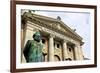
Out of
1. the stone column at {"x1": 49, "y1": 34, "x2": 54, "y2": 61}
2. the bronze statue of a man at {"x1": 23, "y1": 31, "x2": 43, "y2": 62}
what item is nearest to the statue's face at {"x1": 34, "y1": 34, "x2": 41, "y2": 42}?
the bronze statue of a man at {"x1": 23, "y1": 31, "x2": 43, "y2": 62}

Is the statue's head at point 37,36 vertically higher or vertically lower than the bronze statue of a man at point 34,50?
higher

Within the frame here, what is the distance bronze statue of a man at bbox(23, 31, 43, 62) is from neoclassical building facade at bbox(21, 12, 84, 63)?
0.03 metres

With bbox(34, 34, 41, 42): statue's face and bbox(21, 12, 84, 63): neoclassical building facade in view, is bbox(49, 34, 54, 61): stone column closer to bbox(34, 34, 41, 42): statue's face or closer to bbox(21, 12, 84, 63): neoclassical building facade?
bbox(21, 12, 84, 63): neoclassical building facade

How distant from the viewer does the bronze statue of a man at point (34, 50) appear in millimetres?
1638

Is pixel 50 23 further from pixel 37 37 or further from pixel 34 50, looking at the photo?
pixel 34 50

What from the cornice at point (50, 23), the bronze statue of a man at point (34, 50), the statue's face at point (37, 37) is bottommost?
the bronze statue of a man at point (34, 50)

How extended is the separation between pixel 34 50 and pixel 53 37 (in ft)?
0.66

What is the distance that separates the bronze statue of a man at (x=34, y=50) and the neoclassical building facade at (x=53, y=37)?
3 centimetres

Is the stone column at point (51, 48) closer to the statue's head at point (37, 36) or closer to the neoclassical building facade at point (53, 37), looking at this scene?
the neoclassical building facade at point (53, 37)

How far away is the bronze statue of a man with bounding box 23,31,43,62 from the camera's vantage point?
1.64m

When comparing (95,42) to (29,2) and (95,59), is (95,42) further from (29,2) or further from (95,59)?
(29,2)

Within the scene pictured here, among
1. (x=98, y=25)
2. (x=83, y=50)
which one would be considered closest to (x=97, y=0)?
(x=98, y=25)

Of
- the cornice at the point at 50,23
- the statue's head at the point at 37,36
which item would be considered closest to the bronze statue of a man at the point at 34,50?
the statue's head at the point at 37,36

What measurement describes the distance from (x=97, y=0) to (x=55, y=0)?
43cm
